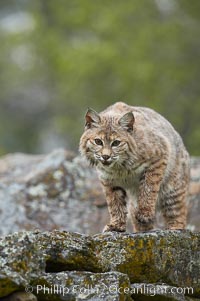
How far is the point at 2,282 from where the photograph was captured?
6.29 metres

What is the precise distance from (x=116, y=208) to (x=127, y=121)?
3.05ft

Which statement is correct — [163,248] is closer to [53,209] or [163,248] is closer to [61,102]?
[53,209]

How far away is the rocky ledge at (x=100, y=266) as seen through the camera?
6523 millimetres

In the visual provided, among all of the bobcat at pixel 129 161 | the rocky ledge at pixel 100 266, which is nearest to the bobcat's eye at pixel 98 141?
the bobcat at pixel 129 161

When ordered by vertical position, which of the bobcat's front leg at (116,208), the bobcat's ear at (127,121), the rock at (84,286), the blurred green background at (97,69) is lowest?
the rock at (84,286)

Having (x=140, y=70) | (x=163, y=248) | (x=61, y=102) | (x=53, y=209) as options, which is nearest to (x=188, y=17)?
(x=140, y=70)

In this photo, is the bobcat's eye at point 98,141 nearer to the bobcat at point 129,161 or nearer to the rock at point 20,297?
the bobcat at point 129,161

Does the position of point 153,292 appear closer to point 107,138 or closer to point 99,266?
point 99,266

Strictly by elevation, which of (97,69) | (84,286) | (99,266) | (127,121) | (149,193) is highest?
(97,69)

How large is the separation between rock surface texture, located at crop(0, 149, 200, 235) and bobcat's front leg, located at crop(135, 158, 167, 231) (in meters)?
1.64

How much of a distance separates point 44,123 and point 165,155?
24.4 meters

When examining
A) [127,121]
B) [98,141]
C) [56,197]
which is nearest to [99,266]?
[98,141]

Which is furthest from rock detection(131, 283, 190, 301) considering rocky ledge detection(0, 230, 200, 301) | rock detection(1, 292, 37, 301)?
rock detection(1, 292, 37, 301)

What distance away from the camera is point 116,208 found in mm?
9398
